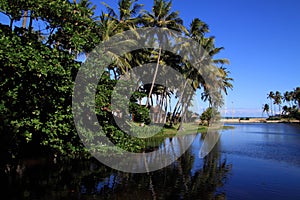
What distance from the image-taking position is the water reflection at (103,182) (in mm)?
8977

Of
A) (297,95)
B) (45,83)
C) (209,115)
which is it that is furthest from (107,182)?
(297,95)

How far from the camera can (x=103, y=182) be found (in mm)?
10539

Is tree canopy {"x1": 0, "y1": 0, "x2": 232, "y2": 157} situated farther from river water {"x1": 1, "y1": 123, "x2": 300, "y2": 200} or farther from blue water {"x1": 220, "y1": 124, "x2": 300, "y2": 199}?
blue water {"x1": 220, "y1": 124, "x2": 300, "y2": 199}

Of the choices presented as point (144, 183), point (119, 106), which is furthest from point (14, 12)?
point (144, 183)

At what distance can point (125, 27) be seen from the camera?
92.8 feet

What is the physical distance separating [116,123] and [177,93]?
116ft

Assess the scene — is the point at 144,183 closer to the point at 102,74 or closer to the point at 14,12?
the point at 102,74

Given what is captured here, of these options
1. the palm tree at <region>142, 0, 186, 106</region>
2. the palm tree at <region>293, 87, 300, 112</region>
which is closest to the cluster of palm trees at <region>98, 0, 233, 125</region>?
the palm tree at <region>142, 0, 186, 106</region>

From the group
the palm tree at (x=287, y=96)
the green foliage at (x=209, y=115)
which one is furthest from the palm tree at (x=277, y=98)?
the green foliage at (x=209, y=115)

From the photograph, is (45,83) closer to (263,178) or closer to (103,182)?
(103,182)

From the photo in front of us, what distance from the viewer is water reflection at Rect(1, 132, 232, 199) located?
29.5 ft

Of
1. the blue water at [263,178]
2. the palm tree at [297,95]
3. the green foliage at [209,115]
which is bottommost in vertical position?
the blue water at [263,178]

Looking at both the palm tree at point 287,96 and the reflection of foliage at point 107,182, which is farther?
the palm tree at point 287,96

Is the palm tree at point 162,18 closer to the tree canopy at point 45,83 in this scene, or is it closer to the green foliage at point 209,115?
the tree canopy at point 45,83
